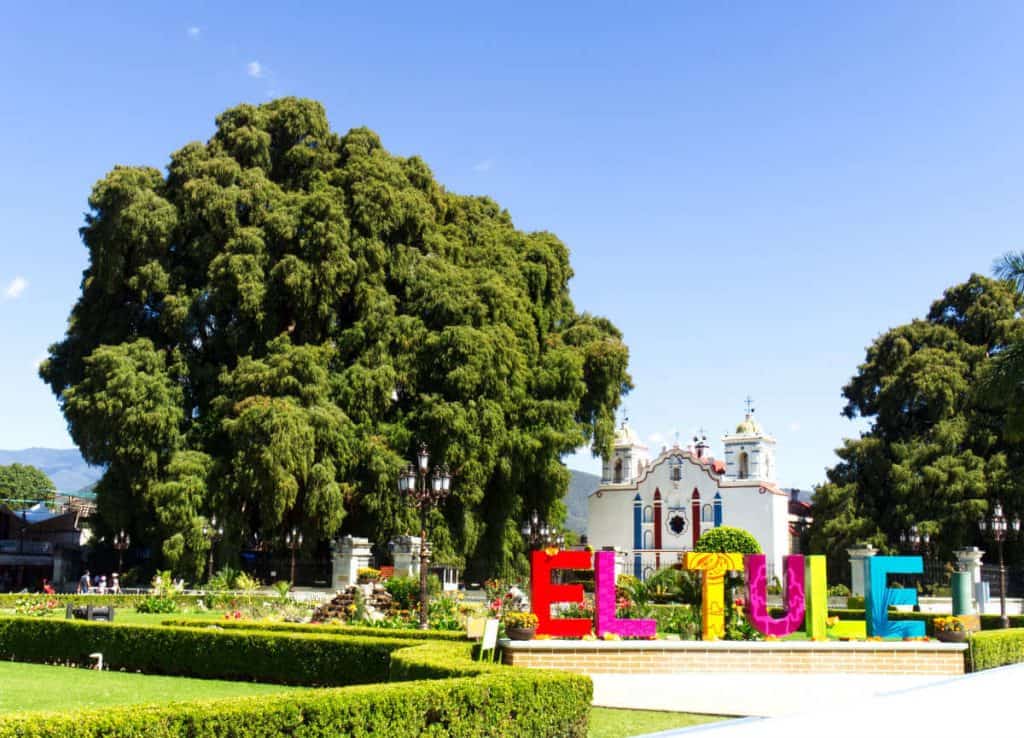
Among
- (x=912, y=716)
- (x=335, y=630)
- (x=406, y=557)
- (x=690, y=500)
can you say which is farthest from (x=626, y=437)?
(x=912, y=716)

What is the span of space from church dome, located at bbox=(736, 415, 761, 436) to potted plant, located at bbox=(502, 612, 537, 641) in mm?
40797

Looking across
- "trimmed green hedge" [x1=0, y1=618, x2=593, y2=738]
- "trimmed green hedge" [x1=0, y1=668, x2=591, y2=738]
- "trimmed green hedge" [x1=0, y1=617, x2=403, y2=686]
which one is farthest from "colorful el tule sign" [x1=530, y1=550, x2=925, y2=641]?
"trimmed green hedge" [x1=0, y1=668, x2=591, y2=738]

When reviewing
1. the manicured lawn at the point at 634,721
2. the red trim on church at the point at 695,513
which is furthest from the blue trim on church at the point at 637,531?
the manicured lawn at the point at 634,721

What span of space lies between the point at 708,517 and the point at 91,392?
102 feet

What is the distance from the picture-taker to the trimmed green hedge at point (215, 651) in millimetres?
14199

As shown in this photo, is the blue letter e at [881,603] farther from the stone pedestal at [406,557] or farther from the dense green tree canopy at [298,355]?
the dense green tree canopy at [298,355]

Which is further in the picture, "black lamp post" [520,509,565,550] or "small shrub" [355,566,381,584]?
"black lamp post" [520,509,565,550]

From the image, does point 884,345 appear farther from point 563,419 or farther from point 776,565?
point 563,419

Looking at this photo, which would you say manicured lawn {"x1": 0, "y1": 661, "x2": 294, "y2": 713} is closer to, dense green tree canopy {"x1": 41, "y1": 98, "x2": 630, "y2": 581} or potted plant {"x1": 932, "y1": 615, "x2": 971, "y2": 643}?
potted plant {"x1": 932, "y1": 615, "x2": 971, "y2": 643}

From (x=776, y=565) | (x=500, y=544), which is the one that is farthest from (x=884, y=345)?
(x=500, y=544)

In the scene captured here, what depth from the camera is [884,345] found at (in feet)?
140

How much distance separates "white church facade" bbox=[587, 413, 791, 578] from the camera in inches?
1975

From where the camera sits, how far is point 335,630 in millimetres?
17234

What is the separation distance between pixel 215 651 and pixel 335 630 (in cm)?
243
